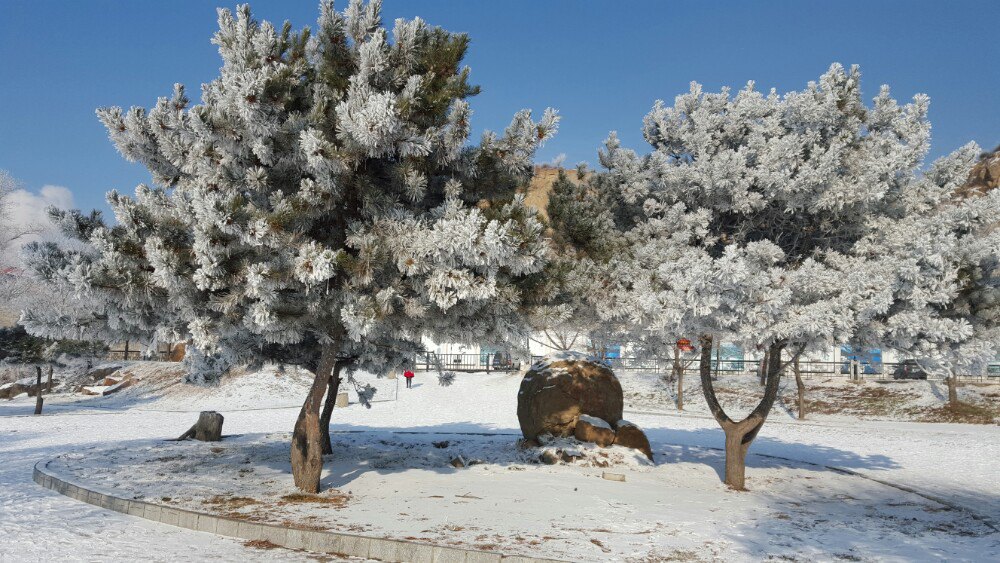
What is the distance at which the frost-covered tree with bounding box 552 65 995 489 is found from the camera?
10227 millimetres

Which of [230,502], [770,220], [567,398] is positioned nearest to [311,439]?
[230,502]

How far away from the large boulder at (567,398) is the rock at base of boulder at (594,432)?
0.29m

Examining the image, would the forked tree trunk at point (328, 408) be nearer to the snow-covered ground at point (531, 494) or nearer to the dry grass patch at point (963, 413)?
the snow-covered ground at point (531, 494)

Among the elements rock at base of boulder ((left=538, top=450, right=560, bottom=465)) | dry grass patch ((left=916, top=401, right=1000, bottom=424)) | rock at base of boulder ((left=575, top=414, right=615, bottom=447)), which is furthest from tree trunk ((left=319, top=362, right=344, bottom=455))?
dry grass patch ((left=916, top=401, right=1000, bottom=424))

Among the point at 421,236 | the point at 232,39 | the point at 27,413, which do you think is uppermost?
the point at 232,39

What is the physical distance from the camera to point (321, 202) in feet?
29.8

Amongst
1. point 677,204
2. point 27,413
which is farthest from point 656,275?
point 27,413

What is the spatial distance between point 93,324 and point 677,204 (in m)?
9.71

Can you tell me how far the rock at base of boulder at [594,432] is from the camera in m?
15.7

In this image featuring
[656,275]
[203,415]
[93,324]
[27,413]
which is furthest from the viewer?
[27,413]

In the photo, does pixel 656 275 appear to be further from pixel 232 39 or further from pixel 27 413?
pixel 27 413

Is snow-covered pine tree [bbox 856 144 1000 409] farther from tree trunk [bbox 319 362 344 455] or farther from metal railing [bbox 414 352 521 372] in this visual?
metal railing [bbox 414 352 521 372]

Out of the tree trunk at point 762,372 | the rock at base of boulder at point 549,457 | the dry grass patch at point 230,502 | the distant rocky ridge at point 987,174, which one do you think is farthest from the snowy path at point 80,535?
the distant rocky ridge at point 987,174

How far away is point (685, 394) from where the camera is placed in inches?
1411
